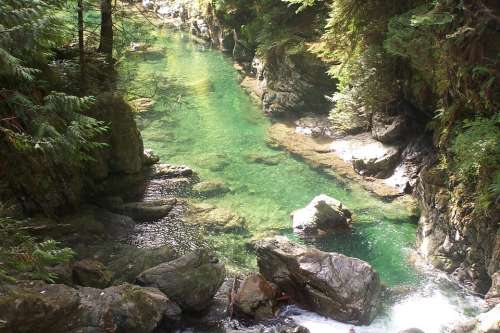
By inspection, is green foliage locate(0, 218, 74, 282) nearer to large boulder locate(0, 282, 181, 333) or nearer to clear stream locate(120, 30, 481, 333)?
large boulder locate(0, 282, 181, 333)

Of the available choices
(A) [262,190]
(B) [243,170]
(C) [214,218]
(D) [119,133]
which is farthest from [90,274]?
(B) [243,170]

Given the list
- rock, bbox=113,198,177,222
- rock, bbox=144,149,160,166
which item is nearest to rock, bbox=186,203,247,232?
rock, bbox=113,198,177,222

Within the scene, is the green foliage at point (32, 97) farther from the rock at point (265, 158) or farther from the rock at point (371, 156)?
the rock at point (371, 156)

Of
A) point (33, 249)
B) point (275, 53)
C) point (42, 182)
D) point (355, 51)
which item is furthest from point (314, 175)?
point (33, 249)

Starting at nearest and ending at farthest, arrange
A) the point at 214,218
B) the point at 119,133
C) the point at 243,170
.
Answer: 1. the point at 119,133
2. the point at 214,218
3. the point at 243,170

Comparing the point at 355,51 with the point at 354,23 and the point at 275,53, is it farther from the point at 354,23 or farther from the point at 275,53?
the point at 275,53

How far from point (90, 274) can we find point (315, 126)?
11.6 metres

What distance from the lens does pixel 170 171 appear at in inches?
605

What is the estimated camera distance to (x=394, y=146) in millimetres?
15484

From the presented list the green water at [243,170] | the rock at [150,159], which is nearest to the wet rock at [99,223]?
the green water at [243,170]

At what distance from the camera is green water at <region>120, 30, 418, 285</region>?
40.9ft

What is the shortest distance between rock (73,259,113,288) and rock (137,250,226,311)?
65 centimetres

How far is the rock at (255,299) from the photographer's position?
31.6 feet

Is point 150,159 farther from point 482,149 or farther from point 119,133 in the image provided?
point 482,149
